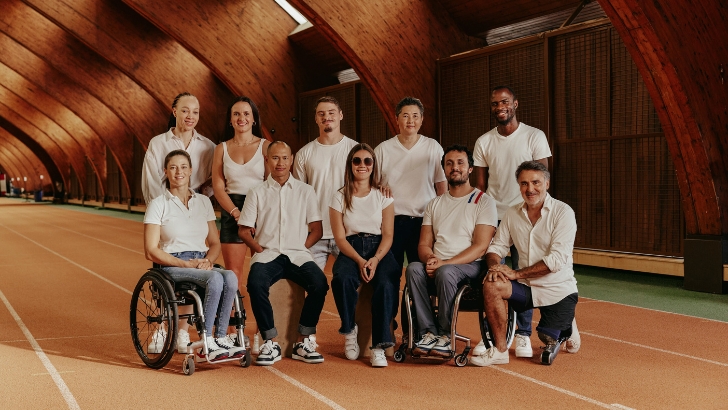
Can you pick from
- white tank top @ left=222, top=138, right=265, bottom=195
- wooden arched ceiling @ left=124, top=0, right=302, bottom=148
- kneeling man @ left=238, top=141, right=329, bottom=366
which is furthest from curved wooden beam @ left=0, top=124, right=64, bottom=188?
kneeling man @ left=238, top=141, right=329, bottom=366

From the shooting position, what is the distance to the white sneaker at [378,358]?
5.08m

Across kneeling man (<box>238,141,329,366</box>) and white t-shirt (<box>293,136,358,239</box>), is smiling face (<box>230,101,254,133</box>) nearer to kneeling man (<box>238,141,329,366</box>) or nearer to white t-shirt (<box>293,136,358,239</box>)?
kneeling man (<box>238,141,329,366</box>)

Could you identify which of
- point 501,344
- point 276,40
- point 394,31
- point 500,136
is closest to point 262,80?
point 276,40

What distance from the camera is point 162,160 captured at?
5.78 metres

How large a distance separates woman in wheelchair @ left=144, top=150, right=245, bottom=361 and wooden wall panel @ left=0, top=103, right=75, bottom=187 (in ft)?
116

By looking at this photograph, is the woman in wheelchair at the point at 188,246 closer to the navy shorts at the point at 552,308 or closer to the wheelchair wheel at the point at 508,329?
the wheelchair wheel at the point at 508,329

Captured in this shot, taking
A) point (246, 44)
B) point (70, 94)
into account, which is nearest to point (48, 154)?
point (70, 94)

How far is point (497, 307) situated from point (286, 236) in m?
1.50

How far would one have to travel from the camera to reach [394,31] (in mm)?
13570

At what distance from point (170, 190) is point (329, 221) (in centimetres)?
114

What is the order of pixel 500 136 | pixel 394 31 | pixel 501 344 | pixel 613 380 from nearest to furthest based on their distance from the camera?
pixel 613 380 < pixel 501 344 < pixel 500 136 < pixel 394 31

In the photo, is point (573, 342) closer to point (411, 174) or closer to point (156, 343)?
point (411, 174)

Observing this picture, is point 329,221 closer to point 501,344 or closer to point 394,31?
point 501,344

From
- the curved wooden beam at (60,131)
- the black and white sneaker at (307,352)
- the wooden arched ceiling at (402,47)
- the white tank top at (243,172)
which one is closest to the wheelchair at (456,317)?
the black and white sneaker at (307,352)
